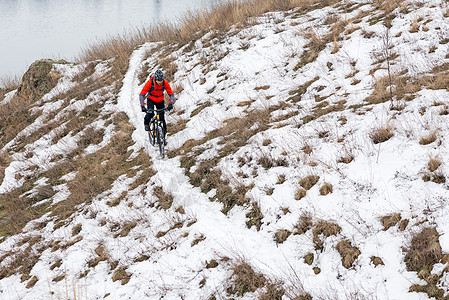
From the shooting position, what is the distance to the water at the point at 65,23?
1960 inches

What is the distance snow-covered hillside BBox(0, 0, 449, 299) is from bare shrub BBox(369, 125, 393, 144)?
1.0 inches

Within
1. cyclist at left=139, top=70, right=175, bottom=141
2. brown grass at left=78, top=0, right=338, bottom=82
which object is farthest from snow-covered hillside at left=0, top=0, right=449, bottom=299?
brown grass at left=78, top=0, right=338, bottom=82

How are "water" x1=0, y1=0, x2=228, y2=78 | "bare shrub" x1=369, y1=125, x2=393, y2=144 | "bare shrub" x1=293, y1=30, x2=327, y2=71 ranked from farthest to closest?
"water" x1=0, y1=0, x2=228, y2=78
"bare shrub" x1=293, y1=30, x2=327, y2=71
"bare shrub" x1=369, y1=125, x2=393, y2=144

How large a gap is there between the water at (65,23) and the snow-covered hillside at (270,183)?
35.7 meters

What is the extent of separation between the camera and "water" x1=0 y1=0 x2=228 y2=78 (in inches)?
1960

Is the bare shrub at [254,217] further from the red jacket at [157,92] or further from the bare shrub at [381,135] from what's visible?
the red jacket at [157,92]

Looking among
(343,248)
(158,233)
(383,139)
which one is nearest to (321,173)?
(383,139)

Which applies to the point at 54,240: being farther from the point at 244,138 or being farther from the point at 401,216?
the point at 401,216

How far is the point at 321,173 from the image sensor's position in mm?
5320

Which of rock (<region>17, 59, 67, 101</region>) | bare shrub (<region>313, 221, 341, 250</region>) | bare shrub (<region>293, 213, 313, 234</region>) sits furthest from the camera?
rock (<region>17, 59, 67, 101</region>)

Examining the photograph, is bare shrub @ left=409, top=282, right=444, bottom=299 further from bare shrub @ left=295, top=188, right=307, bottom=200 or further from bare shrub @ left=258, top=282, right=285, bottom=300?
bare shrub @ left=295, top=188, right=307, bottom=200

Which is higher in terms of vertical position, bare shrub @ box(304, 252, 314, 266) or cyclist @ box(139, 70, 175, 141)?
cyclist @ box(139, 70, 175, 141)

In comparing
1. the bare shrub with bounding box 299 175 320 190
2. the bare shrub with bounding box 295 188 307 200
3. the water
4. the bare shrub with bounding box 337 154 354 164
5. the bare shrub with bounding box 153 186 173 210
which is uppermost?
the water

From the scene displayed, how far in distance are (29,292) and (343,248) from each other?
565cm
